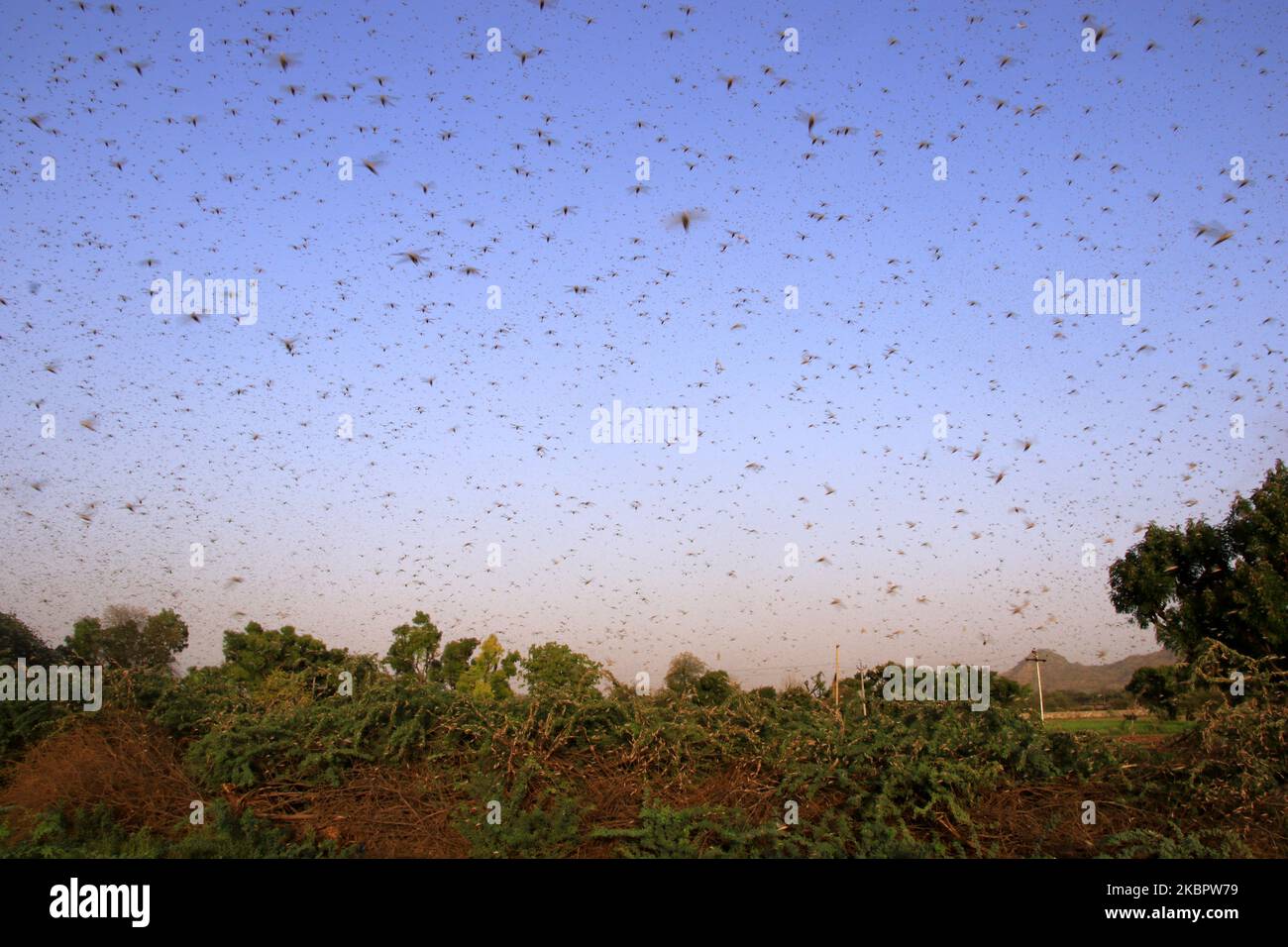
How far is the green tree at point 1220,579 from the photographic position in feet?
103

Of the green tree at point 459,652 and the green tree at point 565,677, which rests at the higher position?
the green tree at point 565,677

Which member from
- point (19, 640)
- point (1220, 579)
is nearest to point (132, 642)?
point (19, 640)

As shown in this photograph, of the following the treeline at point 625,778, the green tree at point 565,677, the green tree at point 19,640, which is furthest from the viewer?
the green tree at point 19,640

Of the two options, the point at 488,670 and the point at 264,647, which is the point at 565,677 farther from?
the point at 488,670

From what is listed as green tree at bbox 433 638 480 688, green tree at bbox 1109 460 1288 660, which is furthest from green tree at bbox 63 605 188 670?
green tree at bbox 1109 460 1288 660

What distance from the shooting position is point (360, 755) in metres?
7.79

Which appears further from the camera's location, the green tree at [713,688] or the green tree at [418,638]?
the green tree at [418,638]

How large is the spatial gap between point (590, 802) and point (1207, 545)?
35.6m

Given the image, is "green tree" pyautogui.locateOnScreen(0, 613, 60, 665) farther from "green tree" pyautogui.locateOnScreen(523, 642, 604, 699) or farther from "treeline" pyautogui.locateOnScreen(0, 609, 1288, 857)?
"green tree" pyautogui.locateOnScreen(523, 642, 604, 699)

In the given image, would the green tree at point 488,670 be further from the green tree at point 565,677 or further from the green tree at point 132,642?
the green tree at point 565,677

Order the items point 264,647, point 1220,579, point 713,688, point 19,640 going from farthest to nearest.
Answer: point 1220,579
point 264,647
point 19,640
point 713,688

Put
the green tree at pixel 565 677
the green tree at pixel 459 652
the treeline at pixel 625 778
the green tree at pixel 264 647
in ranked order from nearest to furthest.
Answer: the treeline at pixel 625 778 → the green tree at pixel 565 677 → the green tree at pixel 264 647 → the green tree at pixel 459 652

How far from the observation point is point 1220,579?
34312mm

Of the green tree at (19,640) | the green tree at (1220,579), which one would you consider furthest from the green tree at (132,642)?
the green tree at (1220,579)
